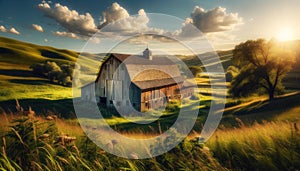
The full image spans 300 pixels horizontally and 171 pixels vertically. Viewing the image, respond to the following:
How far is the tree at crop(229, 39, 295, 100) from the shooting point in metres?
26.2

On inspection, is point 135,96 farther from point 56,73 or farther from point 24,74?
point 24,74

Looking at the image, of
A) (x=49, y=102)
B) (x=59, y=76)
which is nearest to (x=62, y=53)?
(x=59, y=76)

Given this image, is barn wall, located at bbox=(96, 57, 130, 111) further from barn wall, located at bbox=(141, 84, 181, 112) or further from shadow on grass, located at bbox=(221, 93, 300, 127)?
shadow on grass, located at bbox=(221, 93, 300, 127)

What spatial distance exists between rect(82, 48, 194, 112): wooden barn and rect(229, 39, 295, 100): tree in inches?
451

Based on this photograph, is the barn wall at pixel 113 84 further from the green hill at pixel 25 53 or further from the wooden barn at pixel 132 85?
the green hill at pixel 25 53

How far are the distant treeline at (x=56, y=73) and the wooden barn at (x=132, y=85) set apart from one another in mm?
22531

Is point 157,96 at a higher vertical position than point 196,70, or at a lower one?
lower

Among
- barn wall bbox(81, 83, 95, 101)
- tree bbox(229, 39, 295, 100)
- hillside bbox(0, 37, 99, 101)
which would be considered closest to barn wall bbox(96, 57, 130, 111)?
barn wall bbox(81, 83, 95, 101)

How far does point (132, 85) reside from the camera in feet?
109

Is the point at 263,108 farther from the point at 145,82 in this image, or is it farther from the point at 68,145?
the point at 68,145

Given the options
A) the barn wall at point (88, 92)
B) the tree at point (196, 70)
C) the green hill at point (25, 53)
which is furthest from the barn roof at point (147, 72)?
the green hill at point (25, 53)

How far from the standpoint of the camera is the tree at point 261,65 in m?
26.2

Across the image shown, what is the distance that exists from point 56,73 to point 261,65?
5034cm

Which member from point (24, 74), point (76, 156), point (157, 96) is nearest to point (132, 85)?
point (157, 96)
